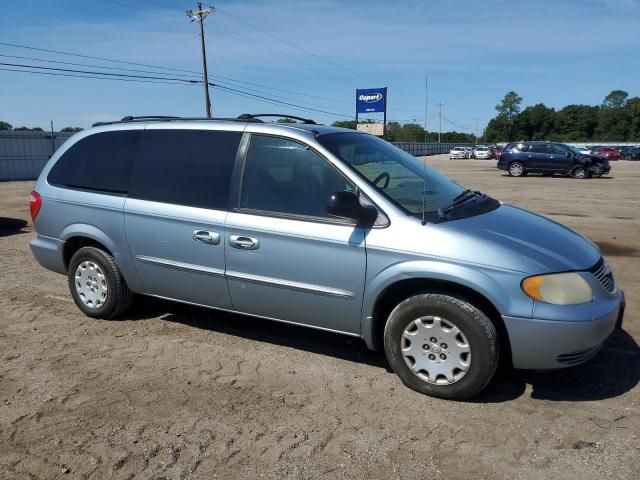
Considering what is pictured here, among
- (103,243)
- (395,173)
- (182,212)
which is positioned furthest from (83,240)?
(395,173)

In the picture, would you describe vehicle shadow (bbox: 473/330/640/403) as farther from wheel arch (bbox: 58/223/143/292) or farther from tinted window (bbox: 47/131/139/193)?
tinted window (bbox: 47/131/139/193)

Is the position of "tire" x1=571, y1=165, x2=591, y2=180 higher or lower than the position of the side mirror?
lower

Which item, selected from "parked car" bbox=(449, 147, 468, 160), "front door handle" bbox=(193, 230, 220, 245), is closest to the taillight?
"front door handle" bbox=(193, 230, 220, 245)

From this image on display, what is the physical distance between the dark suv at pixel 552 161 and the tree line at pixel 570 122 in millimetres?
95814

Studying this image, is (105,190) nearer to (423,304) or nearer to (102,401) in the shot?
(102,401)

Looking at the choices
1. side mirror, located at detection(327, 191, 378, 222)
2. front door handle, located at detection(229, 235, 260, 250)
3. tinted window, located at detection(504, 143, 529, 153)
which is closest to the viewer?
side mirror, located at detection(327, 191, 378, 222)

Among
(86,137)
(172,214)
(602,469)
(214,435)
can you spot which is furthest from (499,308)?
(86,137)

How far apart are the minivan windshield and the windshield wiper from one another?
26mm

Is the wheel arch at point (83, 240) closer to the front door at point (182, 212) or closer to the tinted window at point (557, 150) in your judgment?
the front door at point (182, 212)

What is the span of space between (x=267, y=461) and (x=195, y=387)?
1.03 metres

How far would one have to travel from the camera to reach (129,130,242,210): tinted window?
427cm

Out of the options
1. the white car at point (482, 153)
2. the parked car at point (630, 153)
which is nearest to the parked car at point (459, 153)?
the white car at point (482, 153)

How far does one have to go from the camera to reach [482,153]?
58.8 m

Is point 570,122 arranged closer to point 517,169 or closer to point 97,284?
point 517,169
